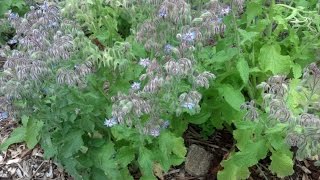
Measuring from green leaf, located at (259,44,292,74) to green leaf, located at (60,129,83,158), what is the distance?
4.36 feet

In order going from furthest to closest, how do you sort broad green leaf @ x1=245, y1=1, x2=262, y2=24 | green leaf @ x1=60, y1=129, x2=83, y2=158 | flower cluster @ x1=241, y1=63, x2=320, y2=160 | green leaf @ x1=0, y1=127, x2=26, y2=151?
1. green leaf @ x1=0, y1=127, x2=26, y2=151
2. broad green leaf @ x1=245, y1=1, x2=262, y2=24
3. green leaf @ x1=60, y1=129, x2=83, y2=158
4. flower cluster @ x1=241, y1=63, x2=320, y2=160

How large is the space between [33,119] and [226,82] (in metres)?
1.36

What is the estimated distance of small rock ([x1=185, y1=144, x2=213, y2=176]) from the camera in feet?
13.1

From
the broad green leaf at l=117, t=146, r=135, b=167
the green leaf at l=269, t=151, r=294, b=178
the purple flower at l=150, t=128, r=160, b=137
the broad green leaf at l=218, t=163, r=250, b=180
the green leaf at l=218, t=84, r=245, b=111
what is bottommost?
the broad green leaf at l=218, t=163, r=250, b=180

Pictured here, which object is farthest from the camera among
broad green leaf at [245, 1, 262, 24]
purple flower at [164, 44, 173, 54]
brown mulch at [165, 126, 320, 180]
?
brown mulch at [165, 126, 320, 180]

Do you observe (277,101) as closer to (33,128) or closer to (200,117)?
(200,117)

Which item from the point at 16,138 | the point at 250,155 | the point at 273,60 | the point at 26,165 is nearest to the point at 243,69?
the point at 273,60

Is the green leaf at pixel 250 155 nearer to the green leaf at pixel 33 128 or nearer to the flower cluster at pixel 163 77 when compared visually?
the flower cluster at pixel 163 77

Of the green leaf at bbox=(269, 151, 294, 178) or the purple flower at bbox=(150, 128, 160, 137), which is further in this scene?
the green leaf at bbox=(269, 151, 294, 178)

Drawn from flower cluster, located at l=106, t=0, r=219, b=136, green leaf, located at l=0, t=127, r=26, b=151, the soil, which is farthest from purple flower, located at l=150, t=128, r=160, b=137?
green leaf, located at l=0, t=127, r=26, b=151

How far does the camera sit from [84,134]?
3514 mm

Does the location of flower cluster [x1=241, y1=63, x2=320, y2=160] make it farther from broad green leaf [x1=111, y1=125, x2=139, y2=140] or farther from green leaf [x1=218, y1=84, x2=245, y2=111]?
broad green leaf [x1=111, y1=125, x2=139, y2=140]

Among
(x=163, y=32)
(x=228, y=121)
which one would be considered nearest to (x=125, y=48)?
(x=163, y=32)

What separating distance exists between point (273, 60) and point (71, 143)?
4.73 feet
